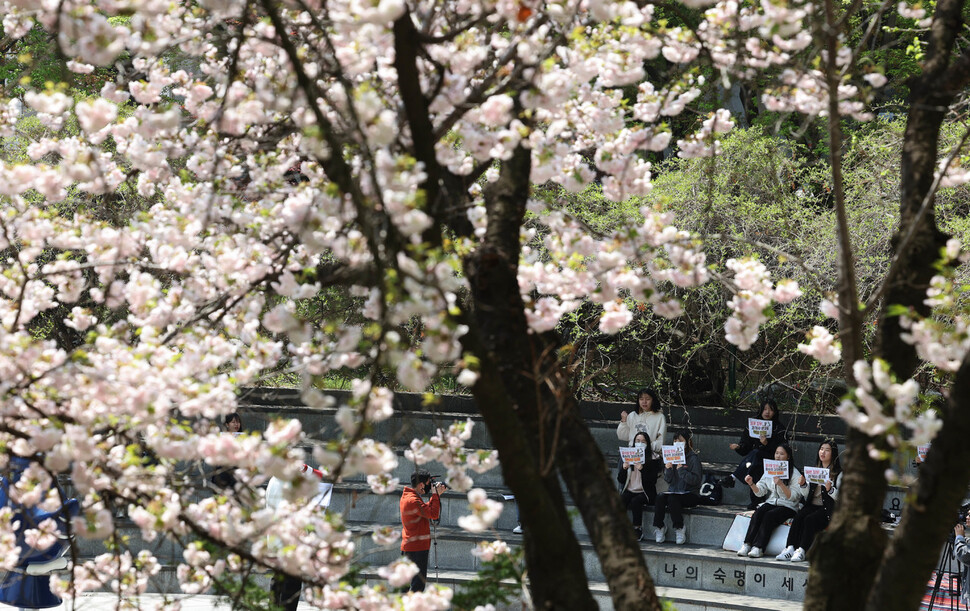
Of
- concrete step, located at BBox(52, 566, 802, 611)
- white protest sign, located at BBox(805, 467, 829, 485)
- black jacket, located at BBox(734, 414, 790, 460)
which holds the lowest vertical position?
concrete step, located at BBox(52, 566, 802, 611)

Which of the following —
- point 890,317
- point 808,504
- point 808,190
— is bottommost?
point 808,504

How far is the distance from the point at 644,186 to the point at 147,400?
6.37ft

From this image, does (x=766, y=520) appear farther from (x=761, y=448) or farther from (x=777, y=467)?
(x=761, y=448)

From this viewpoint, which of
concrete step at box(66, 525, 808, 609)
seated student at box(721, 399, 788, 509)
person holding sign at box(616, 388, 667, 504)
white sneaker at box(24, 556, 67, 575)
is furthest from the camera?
person holding sign at box(616, 388, 667, 504)

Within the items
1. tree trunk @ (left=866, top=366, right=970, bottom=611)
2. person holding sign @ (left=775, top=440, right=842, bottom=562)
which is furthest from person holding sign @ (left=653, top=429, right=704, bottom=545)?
tree trunk @ (left=866, top=366, right=970, bottom=611)

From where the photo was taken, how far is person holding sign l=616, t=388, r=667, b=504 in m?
8.39

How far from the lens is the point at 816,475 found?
7426mm

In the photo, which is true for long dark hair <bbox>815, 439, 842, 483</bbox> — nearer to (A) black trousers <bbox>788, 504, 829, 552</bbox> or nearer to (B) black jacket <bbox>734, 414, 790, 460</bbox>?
(A) black trousers <bbox>788, 504, 829, 552</bbox>

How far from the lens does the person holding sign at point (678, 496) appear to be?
8.32 metres

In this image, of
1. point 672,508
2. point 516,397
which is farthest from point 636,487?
point 516,397

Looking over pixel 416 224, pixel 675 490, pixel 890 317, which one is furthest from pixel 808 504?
pixel 416 224

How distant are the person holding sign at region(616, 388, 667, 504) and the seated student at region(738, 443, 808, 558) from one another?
895mm

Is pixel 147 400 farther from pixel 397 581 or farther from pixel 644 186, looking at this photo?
pixel 644 186

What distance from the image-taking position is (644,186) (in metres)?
3.69
